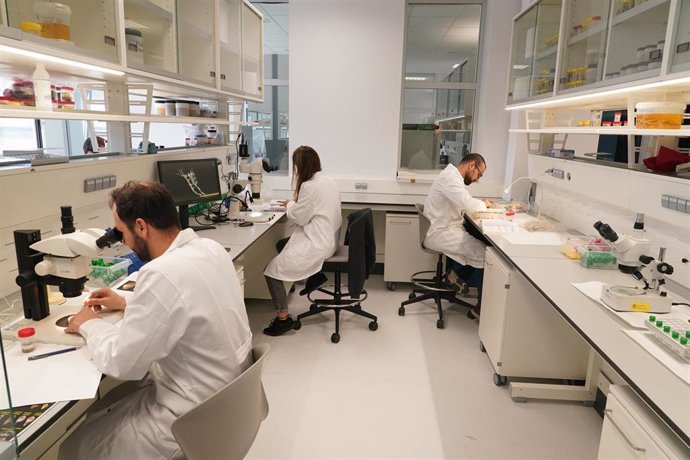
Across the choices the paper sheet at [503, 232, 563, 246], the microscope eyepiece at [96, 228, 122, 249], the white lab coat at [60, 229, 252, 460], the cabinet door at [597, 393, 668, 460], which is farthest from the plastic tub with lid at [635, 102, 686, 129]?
the microscope eyepiece at [96, 228, 122, 249]

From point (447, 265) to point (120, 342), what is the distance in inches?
124

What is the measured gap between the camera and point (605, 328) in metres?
1.46

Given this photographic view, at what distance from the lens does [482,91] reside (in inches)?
170

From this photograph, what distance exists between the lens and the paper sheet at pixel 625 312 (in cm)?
149

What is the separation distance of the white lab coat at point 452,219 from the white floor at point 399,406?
0.57 metres

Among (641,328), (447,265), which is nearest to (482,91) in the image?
(447,265)

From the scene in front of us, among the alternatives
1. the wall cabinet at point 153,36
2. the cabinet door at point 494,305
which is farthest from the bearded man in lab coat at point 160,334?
the cabinet door at point 494,305

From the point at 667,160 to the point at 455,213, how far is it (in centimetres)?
157

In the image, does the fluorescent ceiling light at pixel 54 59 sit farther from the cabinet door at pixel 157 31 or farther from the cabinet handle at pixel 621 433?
the cabinet handle at pixel 621 433

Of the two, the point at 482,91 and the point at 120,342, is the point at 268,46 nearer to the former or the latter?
the point at 482,91

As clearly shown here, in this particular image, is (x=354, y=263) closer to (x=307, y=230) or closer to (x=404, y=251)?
(x=307, y=230)

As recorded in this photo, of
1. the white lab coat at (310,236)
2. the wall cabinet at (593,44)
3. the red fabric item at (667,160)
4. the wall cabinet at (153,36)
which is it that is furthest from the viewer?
the white lab coat at (310,236)

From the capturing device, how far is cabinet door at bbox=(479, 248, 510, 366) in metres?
2.48

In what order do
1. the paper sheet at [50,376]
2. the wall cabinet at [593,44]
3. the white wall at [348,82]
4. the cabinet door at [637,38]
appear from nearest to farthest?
1. the paper sheet at [50,376]
2. the wall cabinet at [593,44]
3. the cabinet door at [637,38]
4. the white wall at [348,82]
